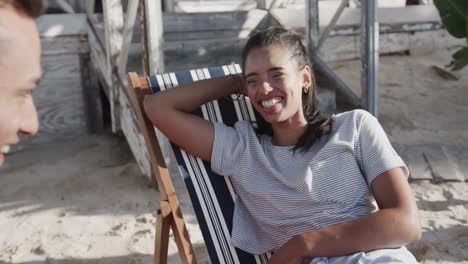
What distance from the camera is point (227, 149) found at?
257 centimetres

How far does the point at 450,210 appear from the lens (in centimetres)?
415

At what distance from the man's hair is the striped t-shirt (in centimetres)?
173

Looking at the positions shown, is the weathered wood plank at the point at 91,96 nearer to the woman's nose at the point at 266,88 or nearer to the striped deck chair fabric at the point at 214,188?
the striped deck chair fabric at the point at 214,188

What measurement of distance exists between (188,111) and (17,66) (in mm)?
1953

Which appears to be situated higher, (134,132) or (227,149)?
(227,149)

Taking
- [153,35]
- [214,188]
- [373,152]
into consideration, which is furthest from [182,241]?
[153,35]

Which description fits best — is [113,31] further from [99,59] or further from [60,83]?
[60,83]

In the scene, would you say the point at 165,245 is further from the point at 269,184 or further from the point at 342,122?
the point at 342,122

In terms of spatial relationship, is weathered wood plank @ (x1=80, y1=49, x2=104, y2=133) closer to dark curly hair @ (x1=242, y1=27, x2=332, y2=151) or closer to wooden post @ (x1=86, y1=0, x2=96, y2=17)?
wooden post @ (x1=86, y1=0, x2=96, y2=17)

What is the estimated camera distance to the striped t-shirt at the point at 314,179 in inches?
94.3

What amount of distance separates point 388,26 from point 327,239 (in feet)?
18.5

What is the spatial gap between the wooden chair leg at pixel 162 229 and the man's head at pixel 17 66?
181 cm

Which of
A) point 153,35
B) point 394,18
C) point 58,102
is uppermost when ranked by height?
point 153,35

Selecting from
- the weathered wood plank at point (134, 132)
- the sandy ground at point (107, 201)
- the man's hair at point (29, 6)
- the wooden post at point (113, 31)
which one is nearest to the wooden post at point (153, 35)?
the weathered wood plank at point (134, 132)
